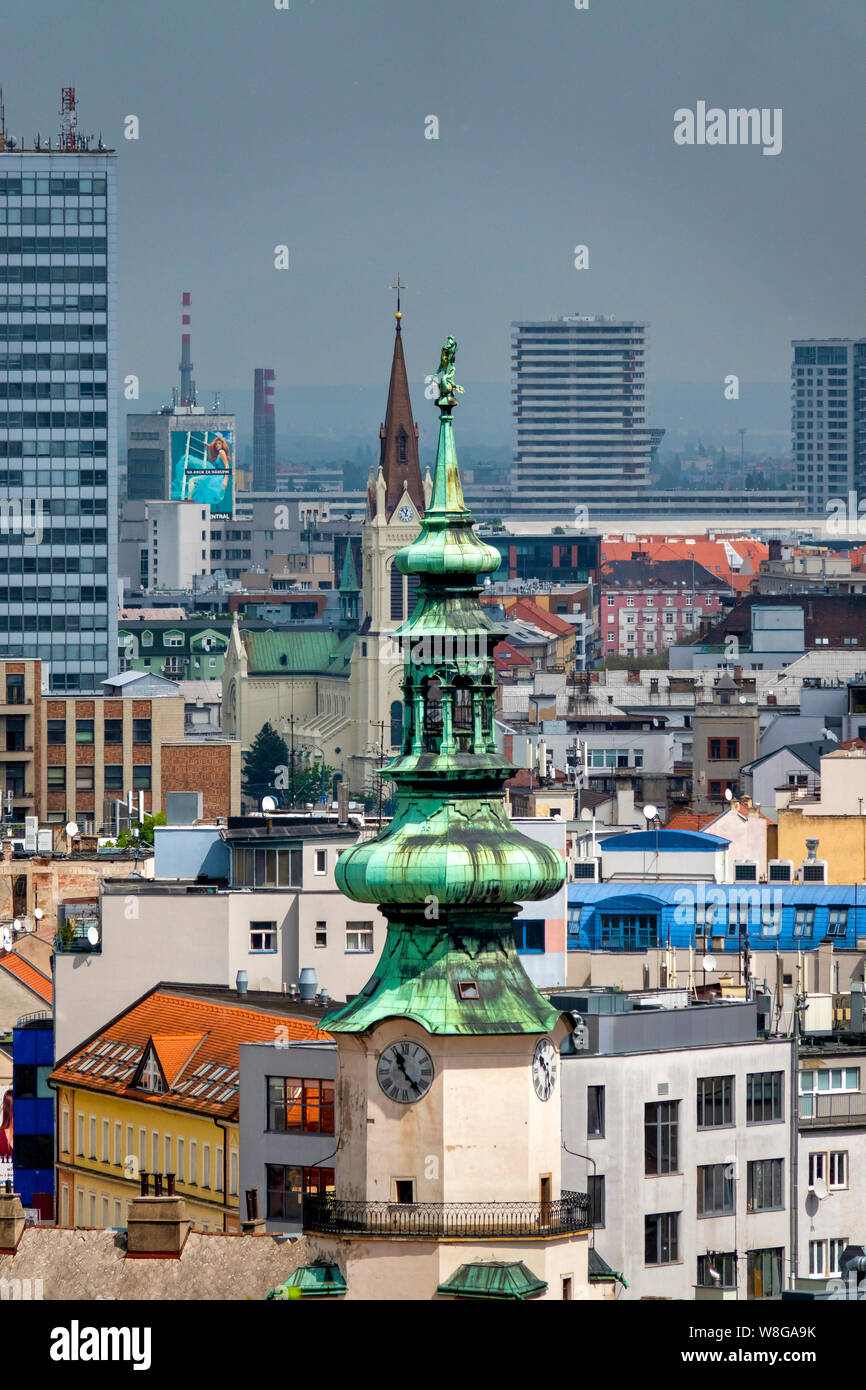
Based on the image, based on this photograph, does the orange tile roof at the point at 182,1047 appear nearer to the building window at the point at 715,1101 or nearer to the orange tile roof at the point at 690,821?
the building window at the point at 715,1101

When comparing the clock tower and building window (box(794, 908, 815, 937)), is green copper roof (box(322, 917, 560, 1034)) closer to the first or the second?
the clock tower

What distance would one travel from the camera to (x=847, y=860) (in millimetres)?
112875

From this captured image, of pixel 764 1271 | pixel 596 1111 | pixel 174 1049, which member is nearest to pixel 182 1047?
pixel 174 1049

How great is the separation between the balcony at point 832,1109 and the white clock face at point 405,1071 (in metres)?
22.8

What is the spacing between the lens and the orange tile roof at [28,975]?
89.2 meters

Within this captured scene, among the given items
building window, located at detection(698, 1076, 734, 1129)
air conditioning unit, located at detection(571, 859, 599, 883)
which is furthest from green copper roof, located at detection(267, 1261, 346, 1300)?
air conditioning unit, located at detection(571, 859, 599, 883)

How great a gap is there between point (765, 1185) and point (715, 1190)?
1522mm

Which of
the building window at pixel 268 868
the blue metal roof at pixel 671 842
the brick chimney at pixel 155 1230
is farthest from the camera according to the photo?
the blue metal roof at pixel 671 842

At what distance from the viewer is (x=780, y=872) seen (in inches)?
4200

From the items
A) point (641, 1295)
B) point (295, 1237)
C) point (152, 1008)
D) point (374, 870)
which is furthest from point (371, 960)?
point (374, 870)

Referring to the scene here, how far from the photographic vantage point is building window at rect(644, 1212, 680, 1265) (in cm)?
6084

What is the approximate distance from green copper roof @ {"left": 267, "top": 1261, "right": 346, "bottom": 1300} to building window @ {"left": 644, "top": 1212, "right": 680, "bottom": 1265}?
18.1 meters

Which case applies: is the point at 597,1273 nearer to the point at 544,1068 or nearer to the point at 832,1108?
the point at 544,1068

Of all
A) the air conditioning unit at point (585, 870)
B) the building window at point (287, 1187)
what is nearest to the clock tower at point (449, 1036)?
the building window at point (287, 1187)
